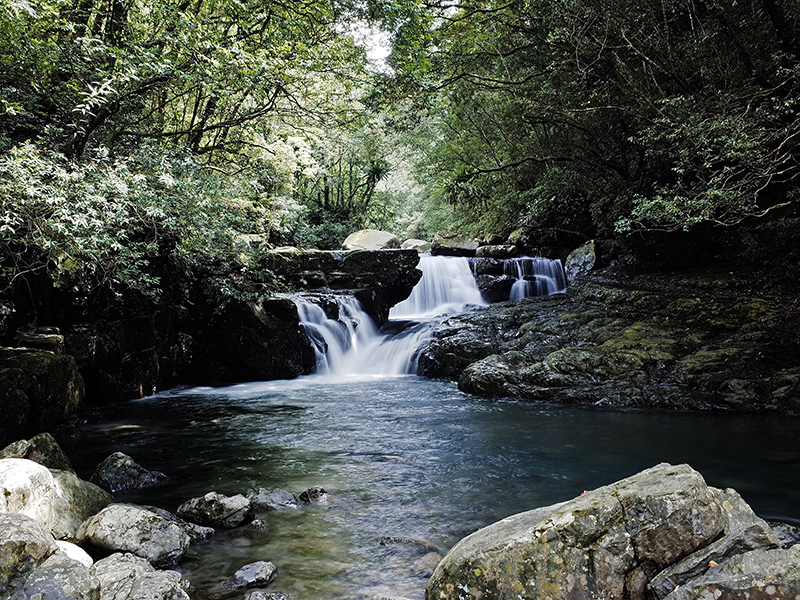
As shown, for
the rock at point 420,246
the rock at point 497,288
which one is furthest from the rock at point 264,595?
A: the rock at point 420,246

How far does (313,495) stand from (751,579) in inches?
148

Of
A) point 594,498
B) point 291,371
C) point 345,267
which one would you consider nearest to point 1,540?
point 594,498

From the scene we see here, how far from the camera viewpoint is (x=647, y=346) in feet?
30.4

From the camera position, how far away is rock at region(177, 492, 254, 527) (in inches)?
164

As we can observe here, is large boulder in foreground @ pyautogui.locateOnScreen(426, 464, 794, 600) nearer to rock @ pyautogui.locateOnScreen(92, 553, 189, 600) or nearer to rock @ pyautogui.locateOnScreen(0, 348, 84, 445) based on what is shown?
rock @ pyautogui.locateOnScreen(92, 553, 189, 600)

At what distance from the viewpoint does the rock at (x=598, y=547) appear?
7.77ft

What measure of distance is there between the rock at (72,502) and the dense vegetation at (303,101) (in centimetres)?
282

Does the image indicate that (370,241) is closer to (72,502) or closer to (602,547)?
(72,502)

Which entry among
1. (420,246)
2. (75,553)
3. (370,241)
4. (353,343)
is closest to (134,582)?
(75,553)

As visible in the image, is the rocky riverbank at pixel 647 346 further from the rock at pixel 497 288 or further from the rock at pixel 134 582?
the rock at pixel 134 582

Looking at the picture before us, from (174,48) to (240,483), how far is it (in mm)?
6432

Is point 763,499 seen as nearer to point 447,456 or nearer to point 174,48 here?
point 447,456

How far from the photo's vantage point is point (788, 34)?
308 inches

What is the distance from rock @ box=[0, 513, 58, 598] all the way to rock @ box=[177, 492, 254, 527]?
1.36 m
